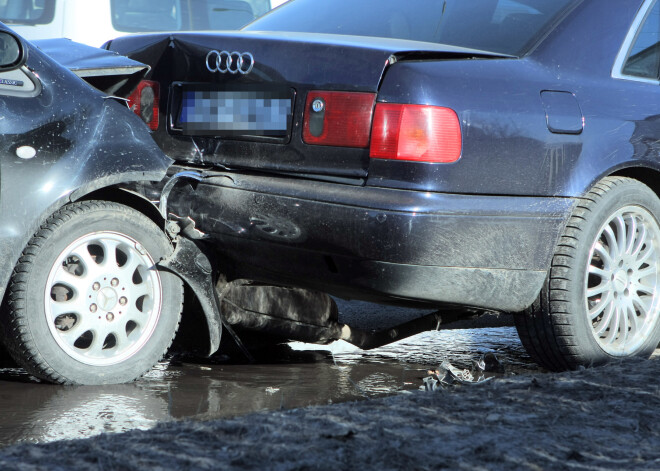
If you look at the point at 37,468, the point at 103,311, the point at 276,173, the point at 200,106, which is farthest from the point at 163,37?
the point at 37,468

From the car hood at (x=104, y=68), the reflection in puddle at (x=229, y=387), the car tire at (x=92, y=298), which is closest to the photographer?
the reflection in puddle at (x=229, y=387)

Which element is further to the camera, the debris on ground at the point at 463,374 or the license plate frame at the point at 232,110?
the debris on ground at the point at 463,374

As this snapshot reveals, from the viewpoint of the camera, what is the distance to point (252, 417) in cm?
332

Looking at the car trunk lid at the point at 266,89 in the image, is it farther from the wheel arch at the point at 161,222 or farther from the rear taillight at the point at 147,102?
the wheel arch at the point at 161,222

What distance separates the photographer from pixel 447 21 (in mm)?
4473

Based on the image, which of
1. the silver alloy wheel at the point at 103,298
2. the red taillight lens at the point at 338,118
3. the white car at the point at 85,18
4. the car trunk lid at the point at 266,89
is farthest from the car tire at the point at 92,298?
the white car at the point at 85,18

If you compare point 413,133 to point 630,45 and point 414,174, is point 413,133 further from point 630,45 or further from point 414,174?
point 630,45

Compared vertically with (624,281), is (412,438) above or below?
below

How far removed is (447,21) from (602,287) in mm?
1317

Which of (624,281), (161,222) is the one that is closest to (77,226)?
(161,222)

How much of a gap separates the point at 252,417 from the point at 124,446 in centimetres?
49

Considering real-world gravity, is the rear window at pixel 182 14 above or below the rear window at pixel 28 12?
above

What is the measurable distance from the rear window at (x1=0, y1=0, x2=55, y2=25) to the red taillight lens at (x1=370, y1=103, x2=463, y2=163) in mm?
5174

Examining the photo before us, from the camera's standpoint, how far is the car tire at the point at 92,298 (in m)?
3.85
